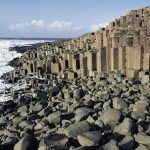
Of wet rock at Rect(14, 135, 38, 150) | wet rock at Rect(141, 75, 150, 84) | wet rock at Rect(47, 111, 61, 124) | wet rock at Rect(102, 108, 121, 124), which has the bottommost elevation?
wet rock at Rect(14, 135, 38, 150)

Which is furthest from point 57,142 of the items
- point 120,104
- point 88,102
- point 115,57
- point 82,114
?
point 115,57

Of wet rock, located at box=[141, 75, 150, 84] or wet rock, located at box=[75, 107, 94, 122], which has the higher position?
wet rock, located at box=[141, 75, 150, 84]

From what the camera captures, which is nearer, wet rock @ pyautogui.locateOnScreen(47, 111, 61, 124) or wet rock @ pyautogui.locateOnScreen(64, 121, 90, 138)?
wet rock @ pyautogui.locateOnScreen(64, 121, 90, 138)

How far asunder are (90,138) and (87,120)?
1.00m

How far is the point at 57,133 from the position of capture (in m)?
5.68

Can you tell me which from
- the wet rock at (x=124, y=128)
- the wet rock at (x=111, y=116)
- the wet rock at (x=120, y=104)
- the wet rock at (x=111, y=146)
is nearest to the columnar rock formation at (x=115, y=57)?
the wet rock at (x=120, y=104)

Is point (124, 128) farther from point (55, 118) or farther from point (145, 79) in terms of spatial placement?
point (145, 79)

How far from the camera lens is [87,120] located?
20.0ft

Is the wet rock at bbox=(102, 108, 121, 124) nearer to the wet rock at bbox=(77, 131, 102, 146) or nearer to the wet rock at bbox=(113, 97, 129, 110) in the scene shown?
the wet rock at bbox=(77, 131, 102, 146)

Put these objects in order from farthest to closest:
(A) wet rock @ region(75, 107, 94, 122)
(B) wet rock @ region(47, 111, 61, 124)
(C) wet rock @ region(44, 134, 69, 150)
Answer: (B) wet rock @ region(47, 111, 61, 124) → (A) wet rock @ region(75, 107, 94, 122) → (C) wet rock @ region(44, 134, 69, 150)

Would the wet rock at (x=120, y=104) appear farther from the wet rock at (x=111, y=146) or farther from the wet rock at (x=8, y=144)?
the wet rock at (x=8, y=144)

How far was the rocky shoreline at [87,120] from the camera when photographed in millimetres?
5188

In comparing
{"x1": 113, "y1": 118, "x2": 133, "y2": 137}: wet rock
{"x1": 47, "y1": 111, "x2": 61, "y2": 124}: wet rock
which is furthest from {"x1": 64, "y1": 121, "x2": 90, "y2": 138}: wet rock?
{"x1": 47, "y1": 111, "x2": 61, "y2": 124}: wet rock

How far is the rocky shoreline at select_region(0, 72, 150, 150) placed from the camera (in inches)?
204
